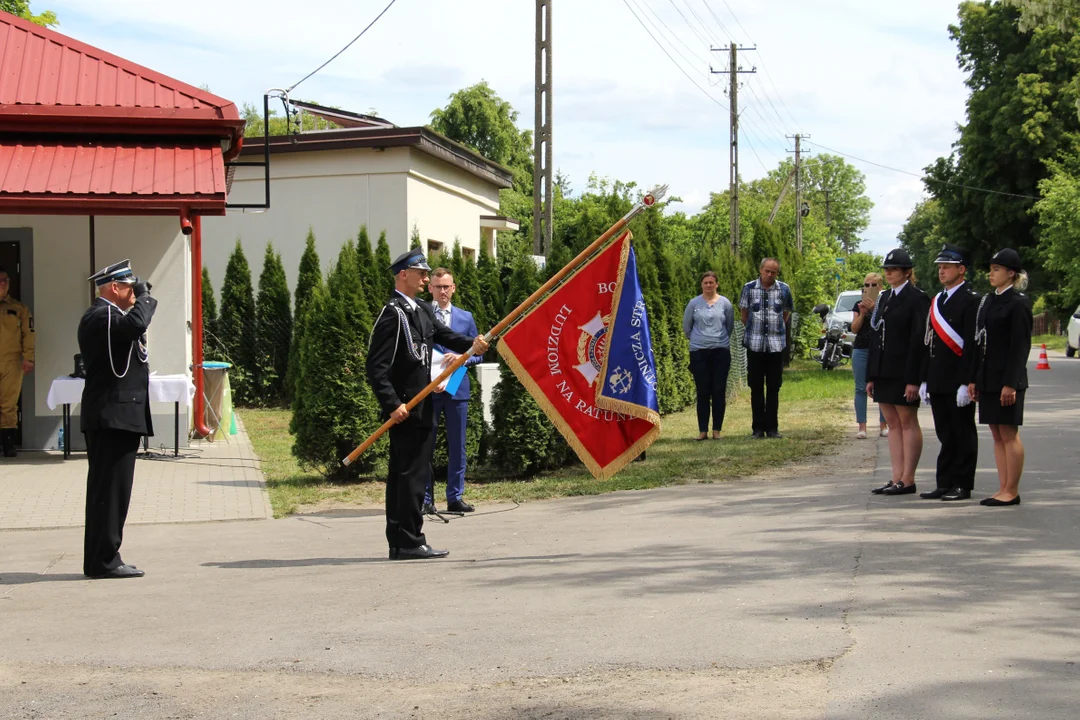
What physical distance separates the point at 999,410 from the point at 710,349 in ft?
17.9

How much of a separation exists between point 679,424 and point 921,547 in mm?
8834

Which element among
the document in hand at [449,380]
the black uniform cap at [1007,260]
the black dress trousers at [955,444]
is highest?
the black uniform cap at [1007,260]

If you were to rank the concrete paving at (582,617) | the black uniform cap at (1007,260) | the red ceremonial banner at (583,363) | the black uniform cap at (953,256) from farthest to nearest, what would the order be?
the black uniform cap at (953,256) → the black uniform cap at (1007,260) → the red ceremonial banner at (583,363) → the concrete paving at (582,617)

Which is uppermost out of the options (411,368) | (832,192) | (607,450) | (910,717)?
(832,192)

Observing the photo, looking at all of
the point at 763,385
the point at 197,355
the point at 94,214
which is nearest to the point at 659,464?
the point at 763,385

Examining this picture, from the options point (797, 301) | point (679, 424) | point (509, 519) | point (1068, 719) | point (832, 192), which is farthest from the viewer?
point (832, 192)

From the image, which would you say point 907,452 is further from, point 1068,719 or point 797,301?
point 797,301

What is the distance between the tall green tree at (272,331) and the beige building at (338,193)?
1.04 metres

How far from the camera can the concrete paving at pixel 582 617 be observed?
4969mm

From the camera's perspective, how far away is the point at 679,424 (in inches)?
651

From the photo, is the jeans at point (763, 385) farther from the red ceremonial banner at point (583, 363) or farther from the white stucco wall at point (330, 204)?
the white stucco wall at point (330, 204)

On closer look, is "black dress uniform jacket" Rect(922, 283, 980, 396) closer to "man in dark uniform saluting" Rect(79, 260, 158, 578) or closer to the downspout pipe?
"man in dark uniform saluting" Rect(79, 260, 158, 578)

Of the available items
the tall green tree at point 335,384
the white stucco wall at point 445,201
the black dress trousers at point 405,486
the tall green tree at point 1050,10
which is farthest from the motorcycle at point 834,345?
the black dress trousers at point 405,486

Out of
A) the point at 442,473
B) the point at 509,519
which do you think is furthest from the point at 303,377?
the point at 509,519
